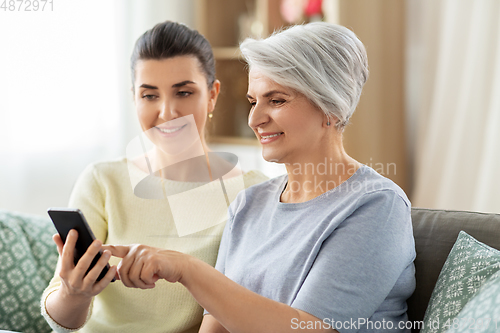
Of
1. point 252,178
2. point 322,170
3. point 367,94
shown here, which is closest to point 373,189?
point 322,170

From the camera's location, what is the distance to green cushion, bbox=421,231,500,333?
3.08 feet

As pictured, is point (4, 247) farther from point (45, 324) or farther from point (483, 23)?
point (483, 23)

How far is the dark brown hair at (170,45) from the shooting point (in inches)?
56.1

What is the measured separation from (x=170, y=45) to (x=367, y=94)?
1.29 meters

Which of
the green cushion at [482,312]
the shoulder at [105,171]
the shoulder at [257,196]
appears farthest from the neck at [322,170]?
the shoulder at [105,171]

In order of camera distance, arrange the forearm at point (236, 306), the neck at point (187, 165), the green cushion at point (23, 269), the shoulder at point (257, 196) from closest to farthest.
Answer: the forearm at point (236, 306)
the shoulder at point (257, 196)
the green cushion at point (23, 269)
the neck at point (187, 165)

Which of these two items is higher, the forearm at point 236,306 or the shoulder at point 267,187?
the shoulder at point 267,187

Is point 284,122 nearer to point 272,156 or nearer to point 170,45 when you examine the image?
point 272,156

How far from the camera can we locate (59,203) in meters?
2.46

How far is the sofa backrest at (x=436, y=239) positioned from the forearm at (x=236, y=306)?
331 mm

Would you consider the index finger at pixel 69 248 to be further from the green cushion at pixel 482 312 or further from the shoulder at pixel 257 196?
the green cushion at pixel 482 312

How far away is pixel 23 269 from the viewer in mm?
1409

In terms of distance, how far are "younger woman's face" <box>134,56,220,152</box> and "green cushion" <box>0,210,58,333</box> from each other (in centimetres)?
48

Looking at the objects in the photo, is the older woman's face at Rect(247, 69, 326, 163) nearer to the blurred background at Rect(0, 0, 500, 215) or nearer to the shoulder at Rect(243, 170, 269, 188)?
the shoulder at Rect(243, 170, 269, 188)
